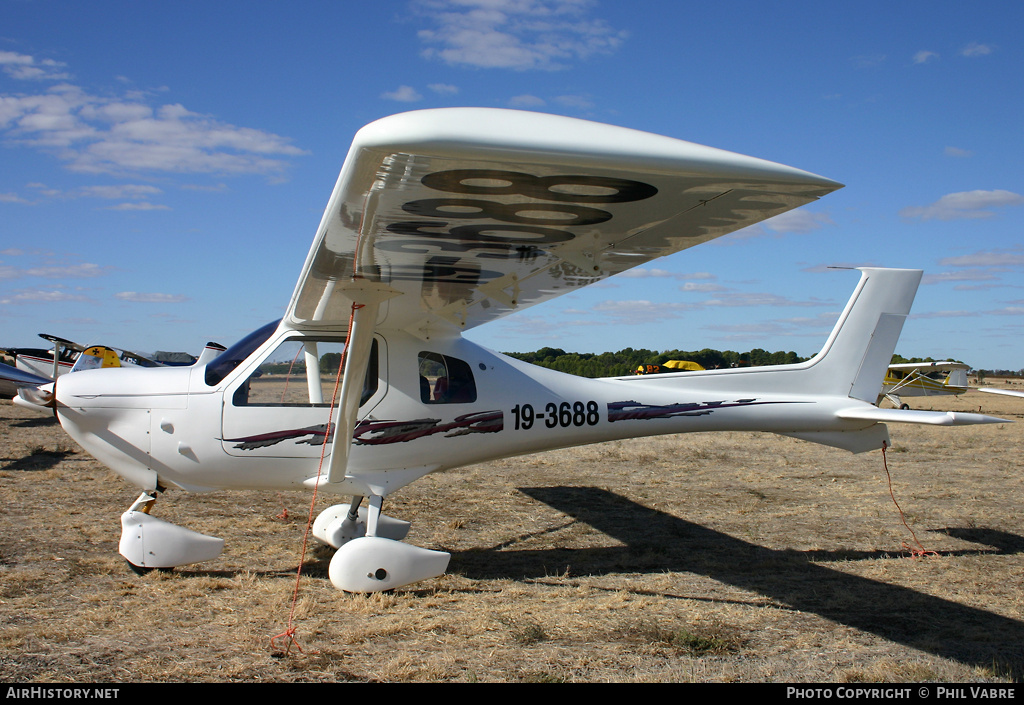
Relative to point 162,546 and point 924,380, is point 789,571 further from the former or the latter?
point 924,380

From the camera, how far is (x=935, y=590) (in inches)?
202

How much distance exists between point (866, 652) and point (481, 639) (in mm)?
2232

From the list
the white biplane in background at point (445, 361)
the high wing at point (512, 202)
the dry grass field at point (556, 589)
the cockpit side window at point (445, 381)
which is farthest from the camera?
the cockpit side window at point (445, 381)

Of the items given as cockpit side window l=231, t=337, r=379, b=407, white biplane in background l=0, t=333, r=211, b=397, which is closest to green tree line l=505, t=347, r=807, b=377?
white biplane in background l=0, t=333, r=211, b=397

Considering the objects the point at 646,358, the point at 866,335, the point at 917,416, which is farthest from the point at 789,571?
the point at 646,358

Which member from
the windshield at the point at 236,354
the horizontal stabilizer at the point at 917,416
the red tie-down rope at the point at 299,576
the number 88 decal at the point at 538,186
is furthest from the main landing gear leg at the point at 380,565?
the horizontal stabilizer at the point at 917,416

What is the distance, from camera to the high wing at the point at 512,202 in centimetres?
220

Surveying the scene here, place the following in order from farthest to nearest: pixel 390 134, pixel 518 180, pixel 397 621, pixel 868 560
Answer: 1. pixel 868 560
2. pixel 397 621
3. pixel 518 180
4. pixel 390 134

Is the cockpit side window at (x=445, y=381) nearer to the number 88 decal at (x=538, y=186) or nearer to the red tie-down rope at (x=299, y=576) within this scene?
the red tie-down rope at (x=299, y=576)

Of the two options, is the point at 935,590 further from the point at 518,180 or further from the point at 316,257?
the point at 316,257

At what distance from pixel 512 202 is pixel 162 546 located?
151 inches

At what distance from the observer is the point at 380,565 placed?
4.70 metres

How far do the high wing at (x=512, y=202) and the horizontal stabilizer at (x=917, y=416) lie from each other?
9.08 ft
